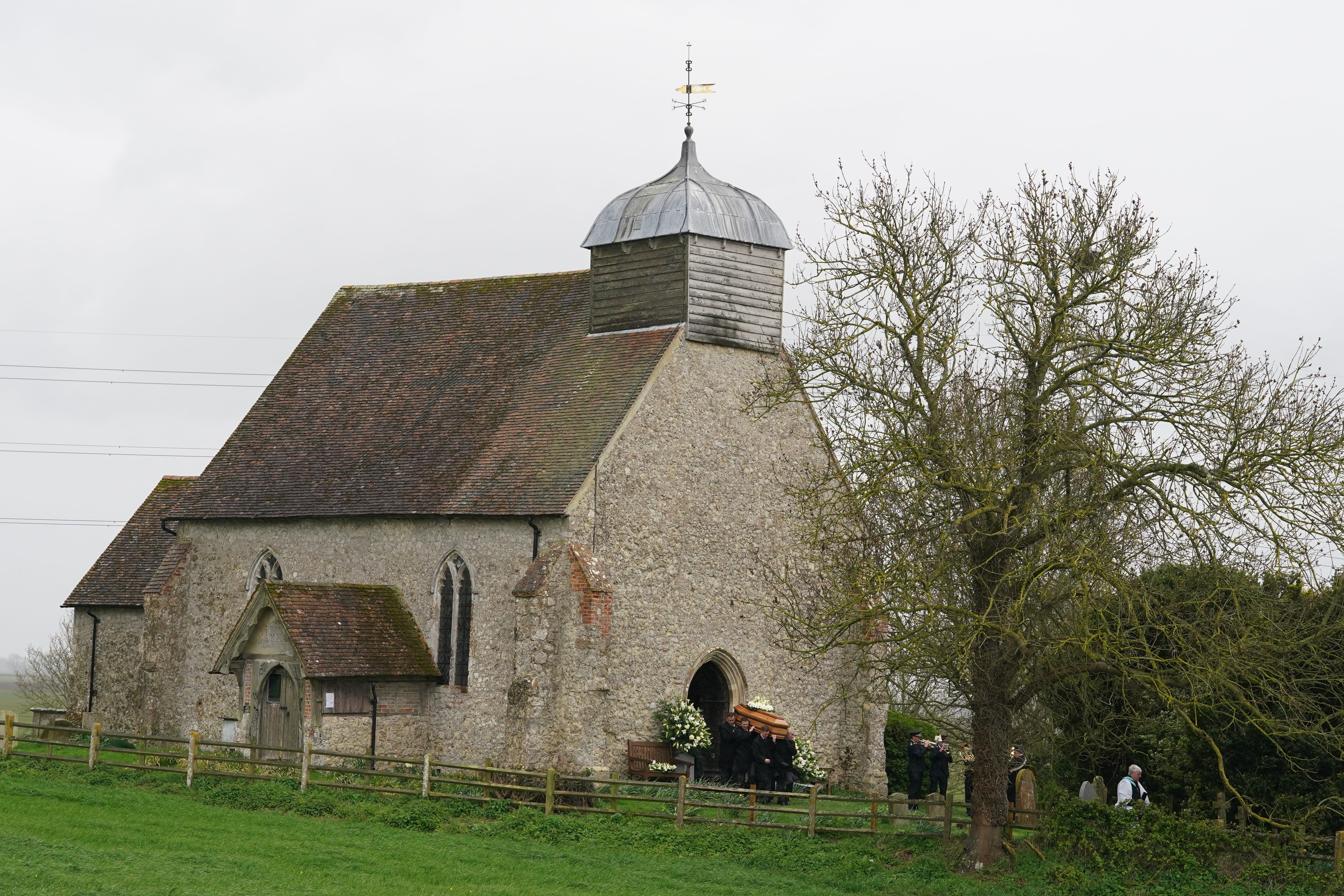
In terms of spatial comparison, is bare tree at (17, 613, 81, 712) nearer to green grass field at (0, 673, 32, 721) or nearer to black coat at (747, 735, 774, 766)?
green grass field at (0, 673, 32, 721)

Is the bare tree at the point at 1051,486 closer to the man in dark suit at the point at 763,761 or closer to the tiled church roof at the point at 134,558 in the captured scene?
the man in dark suit at the point at 763,761

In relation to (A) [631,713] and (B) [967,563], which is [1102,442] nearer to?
(B) [967,563]

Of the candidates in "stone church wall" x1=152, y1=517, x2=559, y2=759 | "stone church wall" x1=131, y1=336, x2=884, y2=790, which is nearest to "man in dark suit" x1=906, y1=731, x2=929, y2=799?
"stone church wall" x1=131, y1=336, x2=884, y2=790

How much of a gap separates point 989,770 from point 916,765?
18.6ft

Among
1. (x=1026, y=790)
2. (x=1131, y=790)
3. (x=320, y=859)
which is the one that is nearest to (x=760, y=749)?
(x=1026, y=790)

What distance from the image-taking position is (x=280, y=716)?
29.4 meters

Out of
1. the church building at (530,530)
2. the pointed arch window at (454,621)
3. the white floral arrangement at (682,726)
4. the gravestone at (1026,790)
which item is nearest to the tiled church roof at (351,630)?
the church building at (530,530)

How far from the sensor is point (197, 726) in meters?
33.8

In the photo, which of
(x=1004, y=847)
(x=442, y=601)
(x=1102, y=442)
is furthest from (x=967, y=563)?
(x=442, y=601)

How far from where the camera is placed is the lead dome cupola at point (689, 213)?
3106 cm

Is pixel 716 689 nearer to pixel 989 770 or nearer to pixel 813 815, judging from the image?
pixel 813 815

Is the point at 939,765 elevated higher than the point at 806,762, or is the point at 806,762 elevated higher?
the point at 939,765

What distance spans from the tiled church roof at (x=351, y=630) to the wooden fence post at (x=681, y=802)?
24.6 feet

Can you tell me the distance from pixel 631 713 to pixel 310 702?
5905 millimetres
